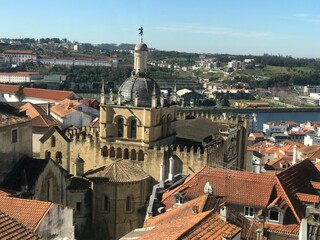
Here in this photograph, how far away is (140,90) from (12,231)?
2813cm

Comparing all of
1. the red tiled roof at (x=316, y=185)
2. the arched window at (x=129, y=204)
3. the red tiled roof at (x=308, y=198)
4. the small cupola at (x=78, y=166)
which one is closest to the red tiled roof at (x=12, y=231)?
the red tiled roof at (x=308, y=198)

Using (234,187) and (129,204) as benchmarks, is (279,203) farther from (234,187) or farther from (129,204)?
(129,204)

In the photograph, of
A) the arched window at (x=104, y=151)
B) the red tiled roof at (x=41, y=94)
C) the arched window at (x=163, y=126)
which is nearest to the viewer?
the arched window at (x=104, y=151)

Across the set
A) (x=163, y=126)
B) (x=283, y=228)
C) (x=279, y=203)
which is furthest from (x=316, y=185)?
(x=163, y=126)

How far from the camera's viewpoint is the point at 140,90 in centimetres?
4084

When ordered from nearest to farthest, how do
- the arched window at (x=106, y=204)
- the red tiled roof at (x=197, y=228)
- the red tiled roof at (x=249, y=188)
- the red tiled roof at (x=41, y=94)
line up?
1. the red tiled roof at (x=197, y=228)
2. the red tiled roof at (x=249, y=188)
3. the arched window at (x=106, y=204)
4. the red tiled roof at (x=41, y=94)

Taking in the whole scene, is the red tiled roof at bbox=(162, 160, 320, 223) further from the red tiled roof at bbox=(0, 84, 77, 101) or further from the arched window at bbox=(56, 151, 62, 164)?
the red tiled roof at bbox=(0, 84, 77, 101)

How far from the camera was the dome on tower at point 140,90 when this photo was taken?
4056 centimetres

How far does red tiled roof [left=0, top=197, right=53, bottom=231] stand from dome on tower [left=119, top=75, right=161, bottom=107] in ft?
67.1

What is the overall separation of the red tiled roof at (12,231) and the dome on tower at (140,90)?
27.0 m

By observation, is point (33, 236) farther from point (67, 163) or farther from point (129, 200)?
point (67, 163)

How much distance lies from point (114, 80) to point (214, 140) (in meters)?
146

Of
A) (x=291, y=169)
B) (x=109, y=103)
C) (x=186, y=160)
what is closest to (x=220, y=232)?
(x=291, y=169)

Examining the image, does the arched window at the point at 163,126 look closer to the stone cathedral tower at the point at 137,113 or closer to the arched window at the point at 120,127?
the stone cathedral tower at the point at 137,113
